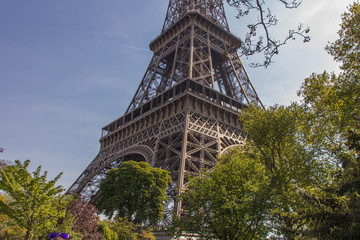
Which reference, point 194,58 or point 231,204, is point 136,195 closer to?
point 231,204

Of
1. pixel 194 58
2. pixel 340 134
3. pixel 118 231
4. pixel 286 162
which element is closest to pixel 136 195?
pixel 118 231

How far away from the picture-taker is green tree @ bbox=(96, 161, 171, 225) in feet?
72.6

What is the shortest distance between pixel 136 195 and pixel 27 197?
11.4 metres

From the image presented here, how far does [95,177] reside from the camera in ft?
126

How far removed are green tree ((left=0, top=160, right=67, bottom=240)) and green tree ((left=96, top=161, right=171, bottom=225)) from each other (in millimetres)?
9927

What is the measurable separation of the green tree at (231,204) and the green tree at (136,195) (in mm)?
6091

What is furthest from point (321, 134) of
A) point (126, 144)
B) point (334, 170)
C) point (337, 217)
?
point (126, 144)

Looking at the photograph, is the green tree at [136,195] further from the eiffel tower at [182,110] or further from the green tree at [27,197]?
the green tree at [27,197]

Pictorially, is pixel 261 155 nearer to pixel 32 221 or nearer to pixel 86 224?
pixel 86 224

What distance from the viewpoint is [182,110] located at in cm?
3031

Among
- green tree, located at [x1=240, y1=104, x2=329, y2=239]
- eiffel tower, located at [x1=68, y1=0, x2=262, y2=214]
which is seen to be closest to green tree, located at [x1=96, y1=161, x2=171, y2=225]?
eiffel tower, located at [x1=68, y1=0, x2=262, y2=214]

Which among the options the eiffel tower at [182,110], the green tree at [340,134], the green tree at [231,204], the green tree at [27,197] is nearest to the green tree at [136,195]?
the eiffel tower at [182,110]

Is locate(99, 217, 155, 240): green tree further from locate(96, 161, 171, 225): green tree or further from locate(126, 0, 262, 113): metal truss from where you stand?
locate(126, 0, 262, 113): metal truss

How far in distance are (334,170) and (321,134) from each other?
1994 millimetres
